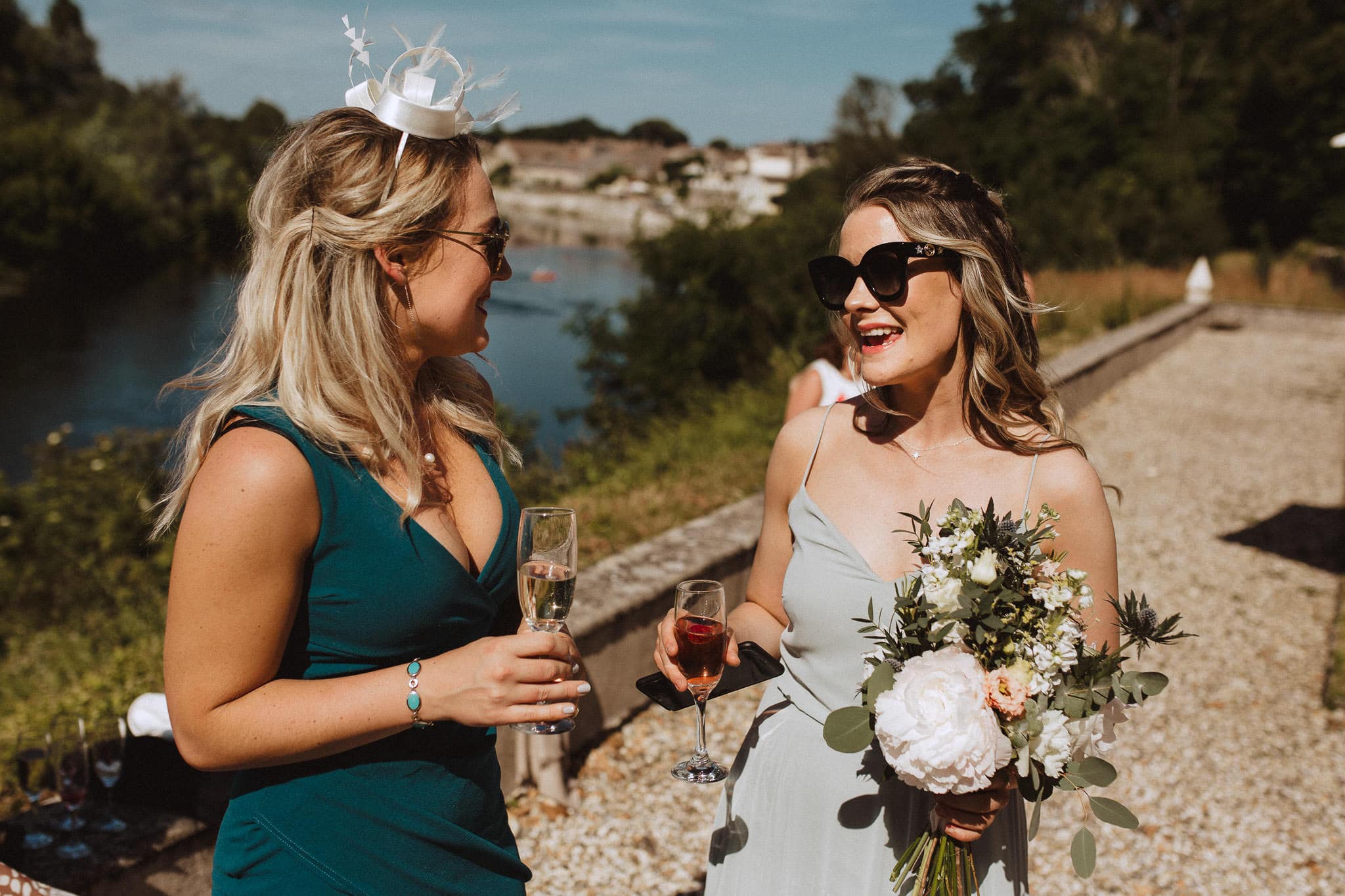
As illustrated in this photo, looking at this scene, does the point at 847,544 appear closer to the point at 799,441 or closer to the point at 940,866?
the point at 799,441

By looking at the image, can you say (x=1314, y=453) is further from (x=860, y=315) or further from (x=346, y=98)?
(x=346, y=98)

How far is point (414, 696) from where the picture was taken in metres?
1.64

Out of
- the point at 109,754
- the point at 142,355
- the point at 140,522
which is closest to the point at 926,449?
the point at 109,754

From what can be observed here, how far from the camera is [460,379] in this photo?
2.29 m

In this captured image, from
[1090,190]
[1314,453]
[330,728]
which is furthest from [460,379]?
[1090,190]

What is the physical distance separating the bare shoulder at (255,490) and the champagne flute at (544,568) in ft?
1.27

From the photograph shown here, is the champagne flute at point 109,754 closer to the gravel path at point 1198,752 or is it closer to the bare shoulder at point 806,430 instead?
the gravel path at point 1198,752

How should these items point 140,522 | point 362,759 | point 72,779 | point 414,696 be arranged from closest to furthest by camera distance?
1. point 414,696
2. point 362,759
3. point 72,779
4. point 140,522

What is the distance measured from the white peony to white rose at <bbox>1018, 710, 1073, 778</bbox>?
0.04 m

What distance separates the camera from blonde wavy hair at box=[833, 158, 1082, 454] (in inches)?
86.3

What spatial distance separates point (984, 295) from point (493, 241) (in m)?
1.13

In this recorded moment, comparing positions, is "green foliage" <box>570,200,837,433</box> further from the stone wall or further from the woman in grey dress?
the woman in grey dress

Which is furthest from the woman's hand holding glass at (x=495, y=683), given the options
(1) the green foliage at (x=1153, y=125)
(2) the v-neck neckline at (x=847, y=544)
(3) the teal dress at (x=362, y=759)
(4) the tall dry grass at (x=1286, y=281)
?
(4) the tall dry grass at (x=1286, y=281)

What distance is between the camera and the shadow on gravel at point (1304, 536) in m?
7.29
